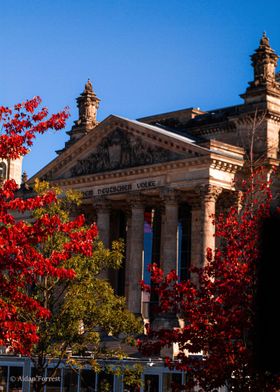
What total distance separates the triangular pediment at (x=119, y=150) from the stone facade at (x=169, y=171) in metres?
0.08

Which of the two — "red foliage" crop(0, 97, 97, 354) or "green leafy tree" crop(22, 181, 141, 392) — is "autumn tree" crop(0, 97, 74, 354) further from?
"green leafy tree" crop(22, 181, 141, 392)

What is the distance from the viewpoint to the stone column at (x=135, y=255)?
Answer: 5644 cm

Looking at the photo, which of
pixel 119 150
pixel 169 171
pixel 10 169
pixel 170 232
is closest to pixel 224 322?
pixel 170 232

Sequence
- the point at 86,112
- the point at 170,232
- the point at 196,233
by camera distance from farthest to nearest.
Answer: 1. the point at 86,112
2. the point at 196,233
3. the point at 170,232

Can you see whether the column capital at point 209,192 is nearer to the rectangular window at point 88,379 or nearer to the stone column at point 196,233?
the stone column at point 196,233

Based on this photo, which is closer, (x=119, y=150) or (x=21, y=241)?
(x=21, y=241)

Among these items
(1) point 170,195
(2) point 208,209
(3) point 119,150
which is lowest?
(2) point 208,209

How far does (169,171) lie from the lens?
56.2 meters

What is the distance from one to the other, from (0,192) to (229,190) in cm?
3578

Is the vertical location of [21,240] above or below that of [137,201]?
below

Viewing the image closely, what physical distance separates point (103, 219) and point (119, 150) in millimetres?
5884

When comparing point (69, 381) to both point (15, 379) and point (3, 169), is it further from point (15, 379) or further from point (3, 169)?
point (3, 169)

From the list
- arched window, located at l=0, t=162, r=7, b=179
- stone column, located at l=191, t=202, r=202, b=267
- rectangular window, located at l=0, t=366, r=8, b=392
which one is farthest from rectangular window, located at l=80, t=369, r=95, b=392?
arched window, located at l=0, t=162, r=7, b=179

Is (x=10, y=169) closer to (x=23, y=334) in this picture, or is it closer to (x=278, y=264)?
(x=23, y=334)
